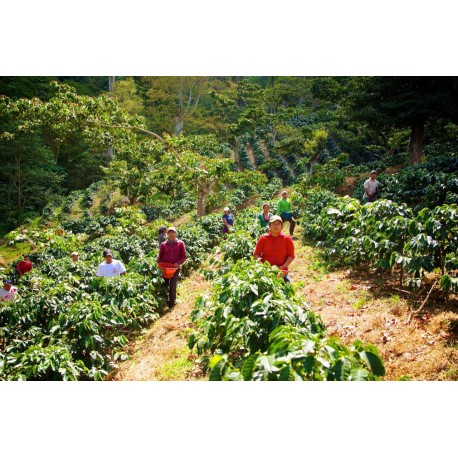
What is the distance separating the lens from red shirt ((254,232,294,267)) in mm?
4012

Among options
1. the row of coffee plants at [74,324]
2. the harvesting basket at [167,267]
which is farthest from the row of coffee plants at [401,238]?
the row of coffee plants at [74,324]

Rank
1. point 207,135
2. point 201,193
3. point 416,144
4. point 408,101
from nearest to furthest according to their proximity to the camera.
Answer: point 408,101 → point 201,193 → point 416,144 → point 207,135

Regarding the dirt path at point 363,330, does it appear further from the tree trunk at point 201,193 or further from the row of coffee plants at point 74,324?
the tree trunk at point 201,193

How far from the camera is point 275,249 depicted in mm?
4020

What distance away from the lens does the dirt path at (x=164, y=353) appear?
3703 millimetres

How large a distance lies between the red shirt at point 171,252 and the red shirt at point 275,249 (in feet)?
5.54

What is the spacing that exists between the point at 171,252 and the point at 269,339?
334 cm

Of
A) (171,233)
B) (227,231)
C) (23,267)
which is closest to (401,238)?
(171,233)

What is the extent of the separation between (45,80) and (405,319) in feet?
82.1

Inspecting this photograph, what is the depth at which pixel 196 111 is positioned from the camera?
2759 cm

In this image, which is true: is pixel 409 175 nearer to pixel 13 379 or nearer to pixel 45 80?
pixel 13 379

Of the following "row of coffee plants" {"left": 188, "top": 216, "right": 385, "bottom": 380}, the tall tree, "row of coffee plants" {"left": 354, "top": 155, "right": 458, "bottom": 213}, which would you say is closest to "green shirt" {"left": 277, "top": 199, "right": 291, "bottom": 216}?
"row of coffee plants" {"left": 354, "top": 155, "right": 458, "bottom": 213}

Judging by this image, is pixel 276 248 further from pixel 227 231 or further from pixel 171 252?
pixel 227 231

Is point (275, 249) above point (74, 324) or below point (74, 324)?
above
